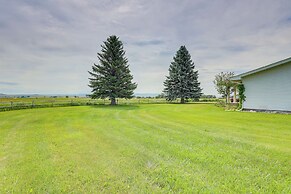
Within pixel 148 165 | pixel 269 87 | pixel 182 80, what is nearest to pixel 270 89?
pixel 269 87

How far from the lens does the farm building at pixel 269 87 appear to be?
12.2 metres

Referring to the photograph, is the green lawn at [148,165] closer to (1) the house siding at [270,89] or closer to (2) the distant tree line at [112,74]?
(1) the house siding at [270,89]

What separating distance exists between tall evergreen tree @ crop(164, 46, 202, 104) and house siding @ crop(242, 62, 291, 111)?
51.9 ft

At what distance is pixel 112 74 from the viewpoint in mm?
24203

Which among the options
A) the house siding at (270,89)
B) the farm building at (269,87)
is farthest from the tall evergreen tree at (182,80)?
the house siding at (270,89)

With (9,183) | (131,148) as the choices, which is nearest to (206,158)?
(131,148)

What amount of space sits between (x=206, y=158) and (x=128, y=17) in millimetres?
13364

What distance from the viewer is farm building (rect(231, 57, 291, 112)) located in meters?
12.2

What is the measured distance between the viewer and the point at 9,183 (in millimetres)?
3061

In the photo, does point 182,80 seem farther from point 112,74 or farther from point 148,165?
point 148,165

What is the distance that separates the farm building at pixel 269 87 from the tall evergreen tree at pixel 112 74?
14.3 m

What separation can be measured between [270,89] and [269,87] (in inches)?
7.2

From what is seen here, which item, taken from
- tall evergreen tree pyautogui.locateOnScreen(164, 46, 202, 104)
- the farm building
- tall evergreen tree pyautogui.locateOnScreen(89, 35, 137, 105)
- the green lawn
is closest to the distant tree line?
tall evergreen tree pyautogui.locateOnScreen(89, 35, 137, 105)

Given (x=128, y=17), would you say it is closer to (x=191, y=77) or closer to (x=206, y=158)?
(x=206, y=158)
